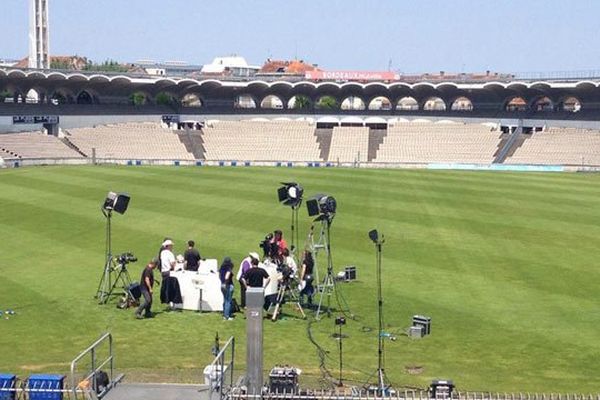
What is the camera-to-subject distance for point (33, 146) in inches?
2827

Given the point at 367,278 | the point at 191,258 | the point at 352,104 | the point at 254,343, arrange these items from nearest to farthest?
the point at 254,343 < the point at 191,258 < the point at 367,278 < the point at 352,104

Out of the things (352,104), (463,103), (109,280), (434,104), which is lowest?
(109,280)

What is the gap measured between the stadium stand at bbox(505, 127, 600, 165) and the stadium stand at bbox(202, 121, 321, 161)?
21523 millimetres

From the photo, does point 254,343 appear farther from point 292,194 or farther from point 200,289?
point 292,194

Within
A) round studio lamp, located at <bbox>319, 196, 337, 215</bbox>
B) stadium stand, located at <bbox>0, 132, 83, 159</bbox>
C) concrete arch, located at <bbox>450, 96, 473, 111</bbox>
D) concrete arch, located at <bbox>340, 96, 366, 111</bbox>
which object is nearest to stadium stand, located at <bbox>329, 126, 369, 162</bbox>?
concrete arch, located at <bbox>340, 96, 366, 111</bbox>

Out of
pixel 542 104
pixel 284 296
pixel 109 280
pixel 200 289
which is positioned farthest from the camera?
pixel 542 104

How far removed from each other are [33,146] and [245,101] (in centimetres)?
3882

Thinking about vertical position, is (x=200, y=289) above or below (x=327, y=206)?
below

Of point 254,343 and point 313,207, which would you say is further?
point 313,207

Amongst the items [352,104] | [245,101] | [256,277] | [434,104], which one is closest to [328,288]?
[256,277]

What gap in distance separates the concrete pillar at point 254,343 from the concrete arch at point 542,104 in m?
83.2

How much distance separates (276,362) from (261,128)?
75101 mm

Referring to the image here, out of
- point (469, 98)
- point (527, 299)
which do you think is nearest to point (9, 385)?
point (527, 299)

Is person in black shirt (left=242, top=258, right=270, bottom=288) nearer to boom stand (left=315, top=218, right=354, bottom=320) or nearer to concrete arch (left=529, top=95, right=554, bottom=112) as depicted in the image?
boom stand (left=315, top=218, right=354, bottom=320)
